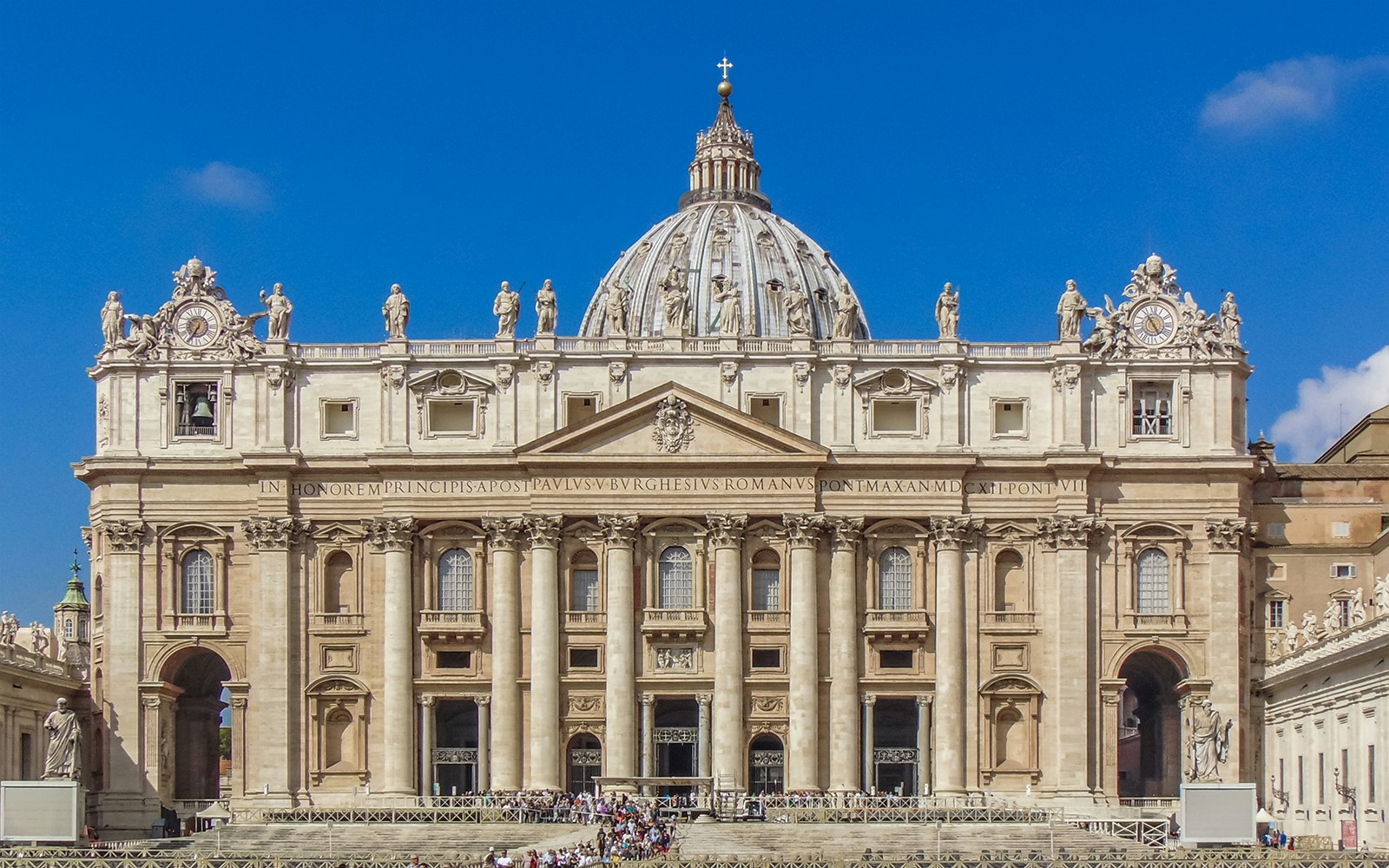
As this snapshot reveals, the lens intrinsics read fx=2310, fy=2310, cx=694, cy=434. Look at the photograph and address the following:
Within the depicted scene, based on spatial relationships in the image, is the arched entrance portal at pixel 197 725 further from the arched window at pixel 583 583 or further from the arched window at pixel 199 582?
the arched window at pixel 583 583

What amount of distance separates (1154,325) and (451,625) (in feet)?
101

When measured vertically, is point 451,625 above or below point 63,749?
above

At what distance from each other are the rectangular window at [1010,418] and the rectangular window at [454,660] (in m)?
23.1

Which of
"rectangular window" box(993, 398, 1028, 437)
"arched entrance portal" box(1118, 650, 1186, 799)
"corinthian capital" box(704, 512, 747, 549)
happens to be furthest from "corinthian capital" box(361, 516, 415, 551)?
"arched entrance portal" box(1118, 650, 1186, 799)

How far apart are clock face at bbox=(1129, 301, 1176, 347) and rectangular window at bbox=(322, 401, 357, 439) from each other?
3183cm

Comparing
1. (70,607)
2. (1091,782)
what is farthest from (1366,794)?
(70,607)

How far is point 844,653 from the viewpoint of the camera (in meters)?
91.0

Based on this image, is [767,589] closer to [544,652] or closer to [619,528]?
[619,528]

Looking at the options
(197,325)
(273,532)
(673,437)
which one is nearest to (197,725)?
(273,532)

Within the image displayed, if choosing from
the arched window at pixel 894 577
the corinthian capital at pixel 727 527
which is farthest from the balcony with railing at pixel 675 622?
the arched window at pixel 894 577

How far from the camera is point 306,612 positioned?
3644 inches

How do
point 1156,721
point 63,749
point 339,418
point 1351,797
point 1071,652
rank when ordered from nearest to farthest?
point 63,749
point 1351,797
point 1071,652
point 339,418
point 1156,721

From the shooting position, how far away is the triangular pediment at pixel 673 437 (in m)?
91.0

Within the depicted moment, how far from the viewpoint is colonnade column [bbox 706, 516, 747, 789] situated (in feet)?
297
